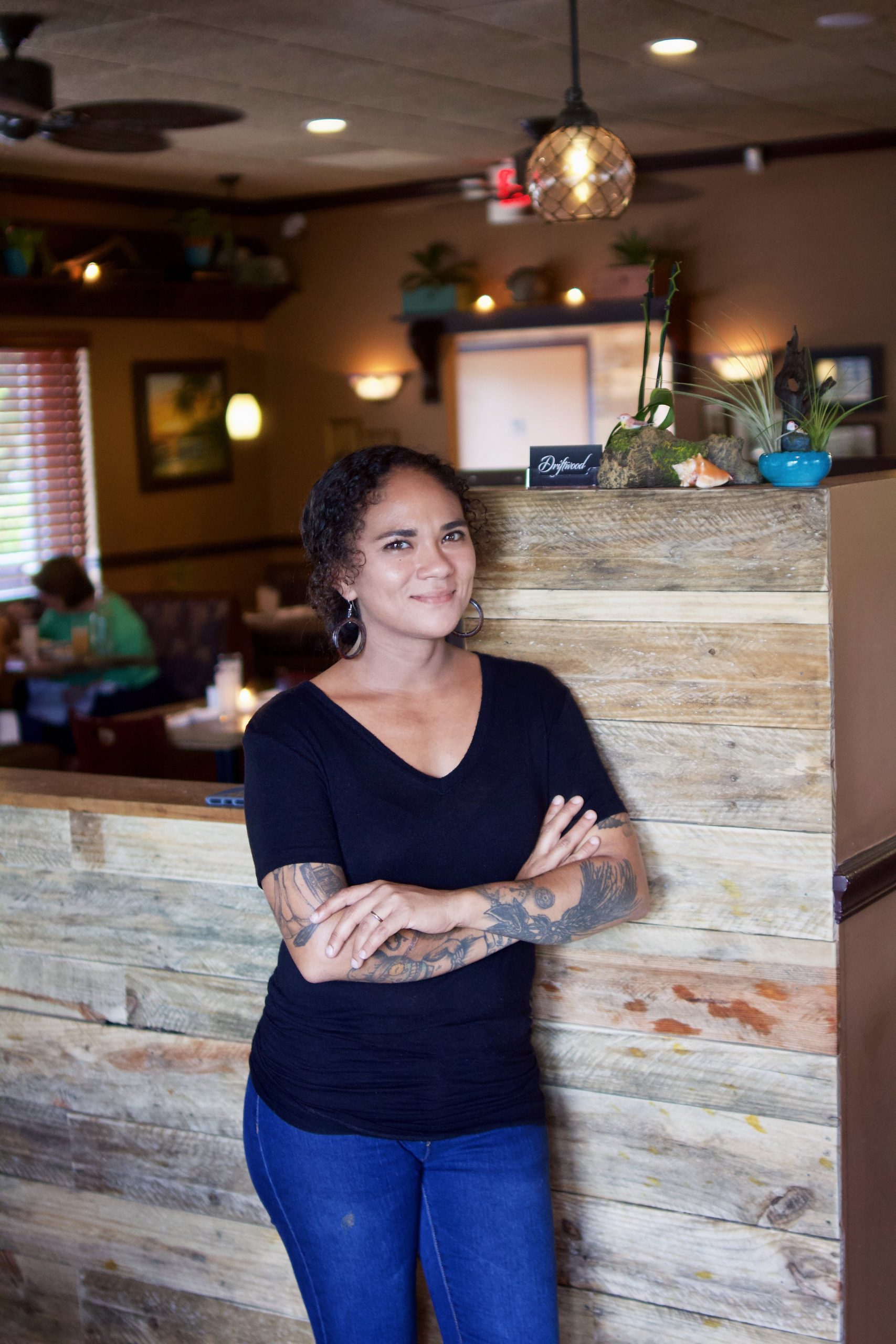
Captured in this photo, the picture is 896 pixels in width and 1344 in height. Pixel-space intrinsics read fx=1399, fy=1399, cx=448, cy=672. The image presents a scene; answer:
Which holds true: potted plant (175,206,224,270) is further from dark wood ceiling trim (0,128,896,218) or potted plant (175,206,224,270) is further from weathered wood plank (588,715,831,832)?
weathered wood plank (588,715,831,832)

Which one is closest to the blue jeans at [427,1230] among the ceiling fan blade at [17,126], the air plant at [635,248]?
the ceiling fan blade at [17,126]

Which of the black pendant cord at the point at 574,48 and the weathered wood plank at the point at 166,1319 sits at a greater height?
the black pendant cord at the point at 574,48

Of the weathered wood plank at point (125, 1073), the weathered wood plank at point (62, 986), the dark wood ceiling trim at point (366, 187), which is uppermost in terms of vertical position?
the dark wood ceiling trim at point (366, 187)

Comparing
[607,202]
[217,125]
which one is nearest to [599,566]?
[607,202]

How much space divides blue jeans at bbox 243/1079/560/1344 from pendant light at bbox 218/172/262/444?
20.1 feet

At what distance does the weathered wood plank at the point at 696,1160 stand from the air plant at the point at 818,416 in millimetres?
933

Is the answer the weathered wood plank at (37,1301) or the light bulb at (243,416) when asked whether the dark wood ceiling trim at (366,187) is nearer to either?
the light bulb at (243,416)

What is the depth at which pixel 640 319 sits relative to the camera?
7883mm

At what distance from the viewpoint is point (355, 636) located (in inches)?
72.4

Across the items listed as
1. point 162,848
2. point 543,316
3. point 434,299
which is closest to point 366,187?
point 434,299

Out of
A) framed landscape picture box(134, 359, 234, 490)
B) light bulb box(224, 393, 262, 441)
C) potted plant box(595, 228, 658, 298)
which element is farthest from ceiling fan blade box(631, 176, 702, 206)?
framed landscape picture box(134, 359, 234, 490)

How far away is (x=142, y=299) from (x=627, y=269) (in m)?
2.77

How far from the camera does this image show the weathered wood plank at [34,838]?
238 centimetres

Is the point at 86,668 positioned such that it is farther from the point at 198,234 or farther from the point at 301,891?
the point at 301,891
